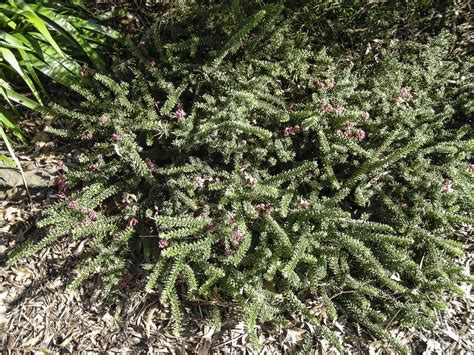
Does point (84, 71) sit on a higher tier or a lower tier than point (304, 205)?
higher

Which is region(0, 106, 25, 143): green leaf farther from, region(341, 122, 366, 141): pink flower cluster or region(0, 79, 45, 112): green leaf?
region(341, 122, 366, 141): pink flower cluster

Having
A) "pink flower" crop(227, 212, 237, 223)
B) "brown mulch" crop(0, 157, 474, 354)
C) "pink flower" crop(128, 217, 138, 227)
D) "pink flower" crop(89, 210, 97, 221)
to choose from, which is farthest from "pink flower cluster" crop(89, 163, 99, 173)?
"pink flower" crop(227, 212, 237, 223)

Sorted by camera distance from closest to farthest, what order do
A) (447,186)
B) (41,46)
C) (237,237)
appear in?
1. (237,237)
2. (447,186)
3. (41,46)

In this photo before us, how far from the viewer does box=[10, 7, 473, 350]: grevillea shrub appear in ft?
10.4

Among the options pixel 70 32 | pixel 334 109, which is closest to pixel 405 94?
pixel 334 109

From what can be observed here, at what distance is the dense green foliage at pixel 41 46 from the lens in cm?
346

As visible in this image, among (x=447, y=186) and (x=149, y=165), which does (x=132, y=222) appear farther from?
(x=447, y=186)

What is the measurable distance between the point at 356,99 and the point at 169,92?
1582 millimetres

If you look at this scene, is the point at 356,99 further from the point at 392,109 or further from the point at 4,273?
the point at 4,273

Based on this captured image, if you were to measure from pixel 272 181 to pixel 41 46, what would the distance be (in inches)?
89.9

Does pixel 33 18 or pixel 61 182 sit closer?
pixel 33 18

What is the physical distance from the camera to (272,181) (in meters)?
3.35

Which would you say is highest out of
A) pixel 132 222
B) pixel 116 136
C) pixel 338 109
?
pixel 338 109

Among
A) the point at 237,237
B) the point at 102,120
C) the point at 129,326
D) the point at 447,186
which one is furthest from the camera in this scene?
the point at 102,120
